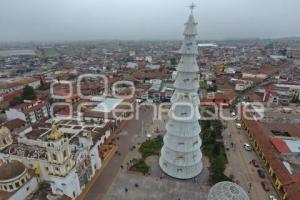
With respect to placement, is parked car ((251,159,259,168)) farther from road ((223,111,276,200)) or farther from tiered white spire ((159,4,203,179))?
tiered white spire ((159,4,203,179))

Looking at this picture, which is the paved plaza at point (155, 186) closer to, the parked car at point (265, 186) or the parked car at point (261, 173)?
the parked car at point (265, 186)

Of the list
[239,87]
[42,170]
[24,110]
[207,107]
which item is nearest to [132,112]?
[207,107]

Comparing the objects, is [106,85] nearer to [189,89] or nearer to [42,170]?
[42,170]

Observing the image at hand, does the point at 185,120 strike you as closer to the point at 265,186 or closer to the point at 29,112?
the point at 265,186

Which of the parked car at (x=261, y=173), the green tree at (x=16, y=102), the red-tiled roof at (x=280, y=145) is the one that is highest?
the red-tiled roof at (x=280, y=145)

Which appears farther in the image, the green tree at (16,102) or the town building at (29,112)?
the green tree at (16,102)

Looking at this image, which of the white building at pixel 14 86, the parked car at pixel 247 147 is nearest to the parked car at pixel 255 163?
the parked car at pixel 247 147

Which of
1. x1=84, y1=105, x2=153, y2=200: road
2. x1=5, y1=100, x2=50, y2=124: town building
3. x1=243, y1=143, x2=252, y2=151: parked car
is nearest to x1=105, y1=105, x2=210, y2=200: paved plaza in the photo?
x1=84, y1=105, x2=153, y2=200: road
